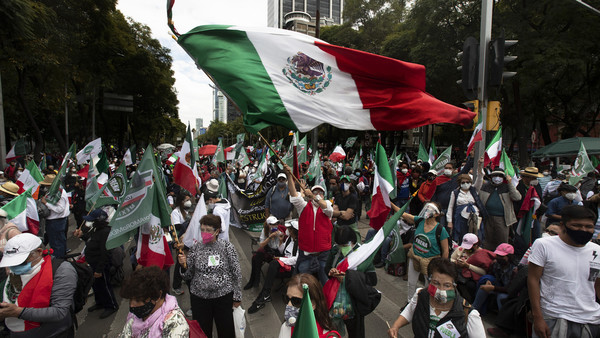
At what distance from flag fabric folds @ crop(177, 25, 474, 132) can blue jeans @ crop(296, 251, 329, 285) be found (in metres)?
1.84

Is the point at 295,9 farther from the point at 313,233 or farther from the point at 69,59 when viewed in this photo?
Answer: the point at 313,233

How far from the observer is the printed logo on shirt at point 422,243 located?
15.1ft

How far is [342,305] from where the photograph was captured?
10.3 ft

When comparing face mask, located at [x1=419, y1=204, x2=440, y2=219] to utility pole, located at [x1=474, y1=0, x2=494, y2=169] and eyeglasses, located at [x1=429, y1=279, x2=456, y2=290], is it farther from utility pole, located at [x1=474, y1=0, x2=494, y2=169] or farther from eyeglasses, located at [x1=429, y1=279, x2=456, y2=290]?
eyeglasses, located at [x1=429, y1=279, x2=456, y2=290]

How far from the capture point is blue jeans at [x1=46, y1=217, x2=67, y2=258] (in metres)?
6.64

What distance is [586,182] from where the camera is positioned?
8789mm

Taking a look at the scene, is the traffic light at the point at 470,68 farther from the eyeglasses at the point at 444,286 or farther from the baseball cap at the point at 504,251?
the eyeglasses at the point at 444,286

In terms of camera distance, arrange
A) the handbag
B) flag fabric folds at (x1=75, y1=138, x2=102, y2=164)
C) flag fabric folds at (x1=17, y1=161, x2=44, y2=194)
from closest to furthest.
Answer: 1. the handbag
2. flag fabric folds at (x1=17, y1=161, x2=44, y2=194)
3. flag fabric folds at (x1=75, y1=138, x2=102, y2=164)

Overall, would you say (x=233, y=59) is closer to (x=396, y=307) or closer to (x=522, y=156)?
(x=396, y=307)

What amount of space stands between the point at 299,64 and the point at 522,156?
21357 millimetres

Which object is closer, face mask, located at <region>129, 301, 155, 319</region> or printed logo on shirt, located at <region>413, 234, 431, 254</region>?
face mask, located at <region>129, 301, 155, 319</region>

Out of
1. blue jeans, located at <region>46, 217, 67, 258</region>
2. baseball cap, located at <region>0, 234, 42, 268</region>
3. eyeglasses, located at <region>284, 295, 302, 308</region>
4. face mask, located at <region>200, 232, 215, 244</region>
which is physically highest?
baseball cap, located at <region>0, 234, 42, 268</region>

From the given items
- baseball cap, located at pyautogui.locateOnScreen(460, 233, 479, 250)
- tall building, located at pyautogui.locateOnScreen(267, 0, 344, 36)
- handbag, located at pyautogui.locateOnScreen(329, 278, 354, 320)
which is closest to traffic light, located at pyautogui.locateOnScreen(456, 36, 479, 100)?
baseball cap, located at pyautogui.locateOnScreen(460, 233, 479, 250)

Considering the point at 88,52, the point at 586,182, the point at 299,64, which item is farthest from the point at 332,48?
the point at 88,52
